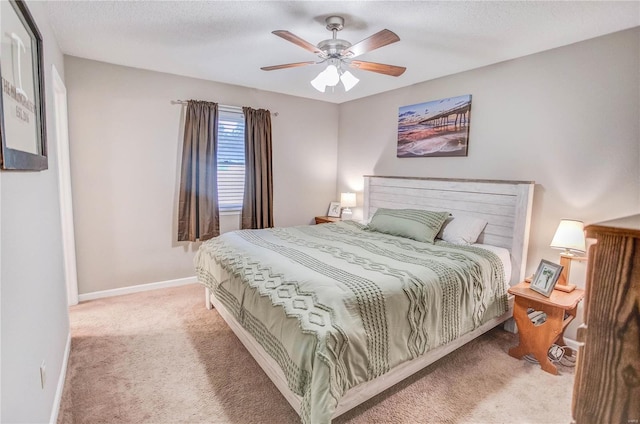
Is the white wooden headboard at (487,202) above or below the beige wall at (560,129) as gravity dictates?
below

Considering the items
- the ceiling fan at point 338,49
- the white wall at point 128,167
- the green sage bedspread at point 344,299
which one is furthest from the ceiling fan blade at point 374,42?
the white wall at point 128,167

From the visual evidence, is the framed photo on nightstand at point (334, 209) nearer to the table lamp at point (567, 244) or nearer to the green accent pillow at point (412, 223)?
the green accent pillow at point (412, 223)

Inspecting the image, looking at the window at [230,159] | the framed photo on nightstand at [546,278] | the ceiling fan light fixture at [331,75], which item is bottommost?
the framed photo on nightstand at [546,278]

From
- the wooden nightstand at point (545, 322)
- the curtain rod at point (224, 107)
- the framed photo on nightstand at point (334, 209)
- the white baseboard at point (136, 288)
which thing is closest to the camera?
the wooden nightstand at point (545, 322)

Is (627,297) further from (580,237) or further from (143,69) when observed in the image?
(143,69)

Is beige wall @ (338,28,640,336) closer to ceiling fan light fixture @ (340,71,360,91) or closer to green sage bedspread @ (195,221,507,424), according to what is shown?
green sage bedspread @ (195,221,507,424)

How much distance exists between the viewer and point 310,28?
245 centimetres

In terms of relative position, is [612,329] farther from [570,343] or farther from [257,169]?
[257,169]

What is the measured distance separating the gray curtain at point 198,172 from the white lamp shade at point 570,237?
3.45 meters

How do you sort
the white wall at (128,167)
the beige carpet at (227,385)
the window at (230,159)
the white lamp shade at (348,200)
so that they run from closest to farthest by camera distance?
the beige carpet at (227,385), the white wall at (128,167), the window at (230,159), the white lamp shade at (348,200)

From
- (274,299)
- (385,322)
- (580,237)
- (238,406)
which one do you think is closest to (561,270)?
(580,237)

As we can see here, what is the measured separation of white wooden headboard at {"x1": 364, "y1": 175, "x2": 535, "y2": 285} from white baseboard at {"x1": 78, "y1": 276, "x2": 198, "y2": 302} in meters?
2.69

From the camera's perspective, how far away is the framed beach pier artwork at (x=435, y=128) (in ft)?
11.2

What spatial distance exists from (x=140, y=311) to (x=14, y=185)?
89.2 inches
